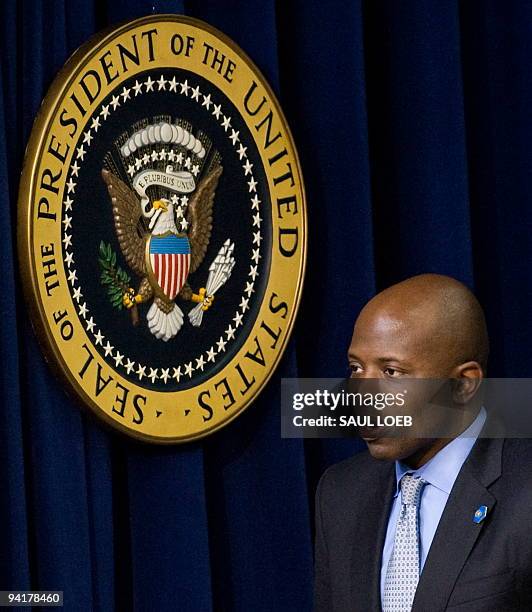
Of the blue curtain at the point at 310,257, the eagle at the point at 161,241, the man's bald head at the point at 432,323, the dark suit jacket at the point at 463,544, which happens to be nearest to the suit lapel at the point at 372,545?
the dark suit jacket at the point at 463,544

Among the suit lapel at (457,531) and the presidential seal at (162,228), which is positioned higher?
the presidential seal at (162,228)

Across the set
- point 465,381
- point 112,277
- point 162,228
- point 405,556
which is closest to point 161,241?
point 162,228

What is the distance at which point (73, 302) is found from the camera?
2.06 m

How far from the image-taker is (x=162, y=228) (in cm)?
221

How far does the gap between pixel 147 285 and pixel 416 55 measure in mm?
837

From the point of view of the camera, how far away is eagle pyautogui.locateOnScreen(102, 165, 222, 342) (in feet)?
7.05

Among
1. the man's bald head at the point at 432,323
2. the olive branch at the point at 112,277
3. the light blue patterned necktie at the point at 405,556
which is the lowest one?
the light blue patterned necktie at the point at 405,556

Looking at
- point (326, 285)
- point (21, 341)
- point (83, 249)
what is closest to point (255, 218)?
point (326, 285)

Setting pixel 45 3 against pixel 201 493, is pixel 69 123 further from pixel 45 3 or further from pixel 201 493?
pixel 201 493

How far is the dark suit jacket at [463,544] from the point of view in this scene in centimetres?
185

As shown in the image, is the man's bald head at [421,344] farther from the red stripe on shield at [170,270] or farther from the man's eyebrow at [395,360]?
the red stripe on shield at [170,270]

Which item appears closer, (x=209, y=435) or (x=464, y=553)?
(x=464, y=553)

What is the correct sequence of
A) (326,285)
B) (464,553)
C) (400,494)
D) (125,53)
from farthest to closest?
(326,285) < (125,53) < (400,494) < (464,553)

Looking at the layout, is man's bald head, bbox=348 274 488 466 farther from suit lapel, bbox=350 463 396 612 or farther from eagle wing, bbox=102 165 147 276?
eagle wing, bbox=102 165 147 276
